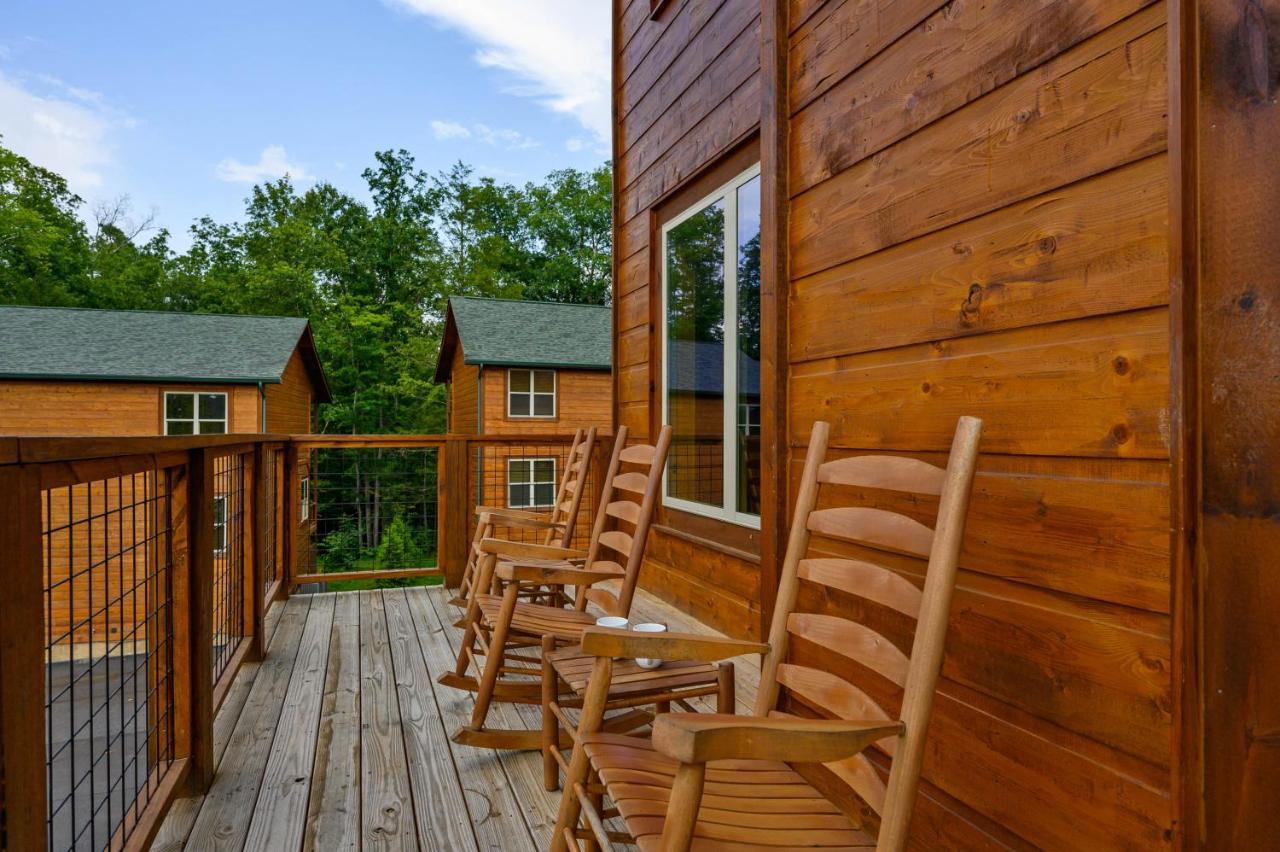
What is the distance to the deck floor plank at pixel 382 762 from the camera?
5.82 feet

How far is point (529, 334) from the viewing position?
14.1 metres

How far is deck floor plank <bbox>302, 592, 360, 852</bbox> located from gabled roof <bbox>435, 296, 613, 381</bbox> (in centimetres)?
1025

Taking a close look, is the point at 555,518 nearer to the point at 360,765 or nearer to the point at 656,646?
the point at 360,765

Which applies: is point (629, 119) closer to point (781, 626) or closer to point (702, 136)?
point (702, 136)

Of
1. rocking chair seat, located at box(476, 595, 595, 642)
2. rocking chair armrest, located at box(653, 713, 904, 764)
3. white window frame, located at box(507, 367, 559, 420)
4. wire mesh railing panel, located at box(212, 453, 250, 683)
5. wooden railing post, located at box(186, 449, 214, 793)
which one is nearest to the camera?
rocking chair armrest, located at box(653, 713, 904, 764)

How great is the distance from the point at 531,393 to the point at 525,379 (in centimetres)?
28

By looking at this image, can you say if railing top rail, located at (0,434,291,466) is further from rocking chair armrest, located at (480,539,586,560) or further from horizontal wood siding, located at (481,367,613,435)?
horizontal wood siding, located at (481,367,613,435)

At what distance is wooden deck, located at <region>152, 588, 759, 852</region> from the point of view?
177 cm

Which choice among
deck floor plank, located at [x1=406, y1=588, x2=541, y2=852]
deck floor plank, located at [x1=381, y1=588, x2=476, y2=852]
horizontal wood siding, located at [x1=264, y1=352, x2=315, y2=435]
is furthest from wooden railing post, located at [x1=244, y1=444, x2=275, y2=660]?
horizontal wood siding, located at [x1=264, y1=352, x2=315, y2=435]

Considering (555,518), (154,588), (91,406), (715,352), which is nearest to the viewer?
(154,588)

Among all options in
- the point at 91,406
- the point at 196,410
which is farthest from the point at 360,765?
the point at 91,406

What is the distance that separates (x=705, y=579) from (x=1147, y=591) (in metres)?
2.34

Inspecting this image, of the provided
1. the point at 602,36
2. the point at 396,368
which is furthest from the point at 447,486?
the point at 602,36

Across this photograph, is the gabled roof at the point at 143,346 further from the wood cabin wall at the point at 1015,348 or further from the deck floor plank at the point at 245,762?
the wood cabin wall at the point at 1015,348
